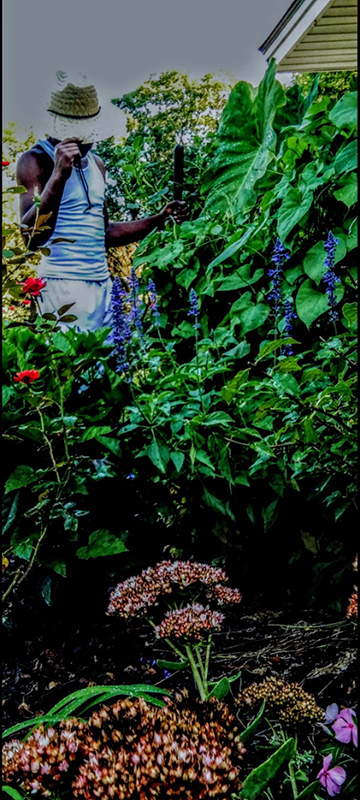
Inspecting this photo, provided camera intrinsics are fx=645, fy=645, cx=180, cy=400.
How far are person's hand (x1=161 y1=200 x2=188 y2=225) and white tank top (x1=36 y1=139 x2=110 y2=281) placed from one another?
11.0 inches

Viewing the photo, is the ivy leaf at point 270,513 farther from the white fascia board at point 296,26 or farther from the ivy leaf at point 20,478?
the white fascia board at point 296,26

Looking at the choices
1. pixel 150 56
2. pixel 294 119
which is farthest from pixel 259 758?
pixel 150 56

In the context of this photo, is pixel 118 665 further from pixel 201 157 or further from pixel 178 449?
pixel 201 157

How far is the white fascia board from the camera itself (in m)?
2.68

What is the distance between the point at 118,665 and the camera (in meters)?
1.35

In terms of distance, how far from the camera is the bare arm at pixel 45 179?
2.32 m

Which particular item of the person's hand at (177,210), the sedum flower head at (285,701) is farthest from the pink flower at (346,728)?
the person's hand at (177,210)

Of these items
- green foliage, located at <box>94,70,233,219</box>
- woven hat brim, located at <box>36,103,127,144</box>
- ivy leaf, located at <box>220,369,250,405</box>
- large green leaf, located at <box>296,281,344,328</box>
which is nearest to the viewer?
ivy leaf, located at <box>220,369,250,405</box>

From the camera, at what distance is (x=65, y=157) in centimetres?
233

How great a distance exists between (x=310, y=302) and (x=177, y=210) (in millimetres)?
1091

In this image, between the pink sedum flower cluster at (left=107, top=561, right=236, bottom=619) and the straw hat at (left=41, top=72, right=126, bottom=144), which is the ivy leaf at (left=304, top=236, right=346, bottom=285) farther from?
the straw hat at (left=41, top=72, right=126, bottom=144)

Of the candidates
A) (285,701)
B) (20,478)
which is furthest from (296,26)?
(285,701)

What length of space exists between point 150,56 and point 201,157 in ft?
3.69

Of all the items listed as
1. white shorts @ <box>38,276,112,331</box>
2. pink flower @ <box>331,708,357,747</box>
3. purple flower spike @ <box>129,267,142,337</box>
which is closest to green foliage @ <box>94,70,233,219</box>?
white shorts @ <box>38,276,112,331</box>
